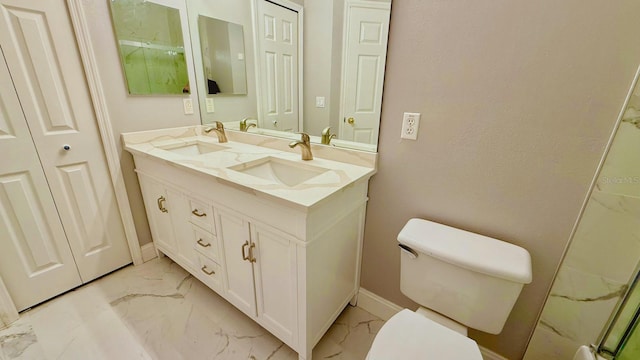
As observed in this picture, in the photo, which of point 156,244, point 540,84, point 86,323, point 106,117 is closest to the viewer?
point 540,84

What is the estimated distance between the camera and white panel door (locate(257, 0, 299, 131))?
59.2 inches

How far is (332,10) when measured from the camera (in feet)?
4.16

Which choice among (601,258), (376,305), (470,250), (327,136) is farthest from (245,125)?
(601,258)

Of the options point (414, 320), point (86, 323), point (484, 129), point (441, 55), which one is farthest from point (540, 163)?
point (86, 323)

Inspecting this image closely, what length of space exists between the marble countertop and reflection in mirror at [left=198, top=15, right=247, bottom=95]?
1.14ft

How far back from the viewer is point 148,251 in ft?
6.15

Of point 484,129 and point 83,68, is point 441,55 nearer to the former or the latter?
point 484,129

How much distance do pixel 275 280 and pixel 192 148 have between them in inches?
48.6

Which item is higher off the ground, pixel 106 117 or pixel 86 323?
pixel 106 117

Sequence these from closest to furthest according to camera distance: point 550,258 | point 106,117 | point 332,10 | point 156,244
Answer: point 550,258
point 332,10
point 106,117
point 156,244

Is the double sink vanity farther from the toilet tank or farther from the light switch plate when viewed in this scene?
the light switch plate

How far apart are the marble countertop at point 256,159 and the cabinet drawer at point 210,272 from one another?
55cm

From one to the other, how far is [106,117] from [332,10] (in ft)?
4.72

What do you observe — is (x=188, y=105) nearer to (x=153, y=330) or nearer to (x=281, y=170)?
(x=281, y=170)
